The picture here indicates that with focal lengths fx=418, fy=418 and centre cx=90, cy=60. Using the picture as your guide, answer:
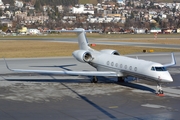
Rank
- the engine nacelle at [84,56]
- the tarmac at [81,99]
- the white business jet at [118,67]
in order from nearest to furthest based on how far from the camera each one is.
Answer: the tarmac at [81,99]
the white business jet at [118,67]
the engine nacelle at [84,56]

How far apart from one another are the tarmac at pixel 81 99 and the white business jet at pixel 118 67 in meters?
0.98

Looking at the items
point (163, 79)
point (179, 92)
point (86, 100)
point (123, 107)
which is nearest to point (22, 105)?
point (86, 100)

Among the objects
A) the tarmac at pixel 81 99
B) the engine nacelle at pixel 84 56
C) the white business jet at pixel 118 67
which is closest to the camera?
the tarmac at pixel 81 99

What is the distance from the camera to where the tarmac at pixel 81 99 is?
22016mm

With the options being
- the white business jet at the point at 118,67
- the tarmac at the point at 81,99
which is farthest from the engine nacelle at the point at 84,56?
the tarmac at the point at 81,99

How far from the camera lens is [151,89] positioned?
99.5ft

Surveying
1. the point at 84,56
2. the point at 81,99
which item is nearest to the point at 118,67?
the point at 84,56

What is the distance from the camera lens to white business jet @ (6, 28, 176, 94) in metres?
28.3

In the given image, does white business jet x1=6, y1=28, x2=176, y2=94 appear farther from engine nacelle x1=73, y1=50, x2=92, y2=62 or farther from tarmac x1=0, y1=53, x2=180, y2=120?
tarmac x1=0, y1=53, x2=180, y2=120

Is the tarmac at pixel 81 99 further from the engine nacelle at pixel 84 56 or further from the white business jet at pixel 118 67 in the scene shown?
the engine nacelle at pixel 84 56

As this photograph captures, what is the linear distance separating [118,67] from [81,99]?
20.8 ft

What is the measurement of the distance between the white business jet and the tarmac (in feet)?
3.22

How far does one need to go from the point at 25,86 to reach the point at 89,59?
20.5 feet

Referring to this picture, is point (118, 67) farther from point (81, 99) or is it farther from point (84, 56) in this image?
point (81, 99)
